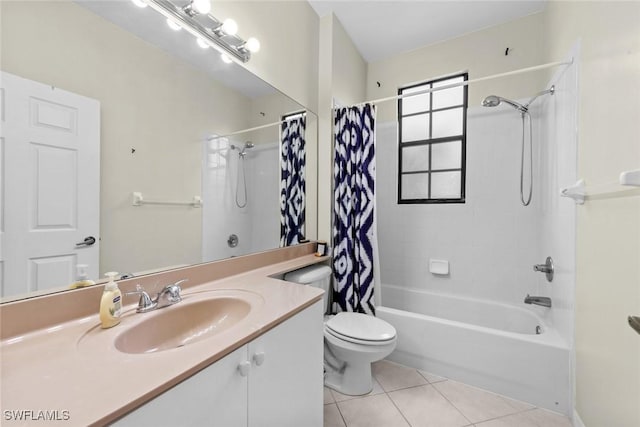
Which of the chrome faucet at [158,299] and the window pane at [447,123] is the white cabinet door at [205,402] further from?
the window pane at [447,123]

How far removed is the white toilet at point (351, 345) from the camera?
1.46m

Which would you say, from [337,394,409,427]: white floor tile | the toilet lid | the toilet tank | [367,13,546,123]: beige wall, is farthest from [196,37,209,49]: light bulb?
[337,394,409,427]: white floor tile

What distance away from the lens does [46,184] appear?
0.77 m

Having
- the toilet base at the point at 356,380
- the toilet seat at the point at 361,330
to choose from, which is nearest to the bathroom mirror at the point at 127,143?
the toilet seat at the point at 361,330

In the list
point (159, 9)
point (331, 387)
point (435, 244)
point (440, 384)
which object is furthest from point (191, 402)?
point (435, 244)

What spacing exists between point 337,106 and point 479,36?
4.82 ft

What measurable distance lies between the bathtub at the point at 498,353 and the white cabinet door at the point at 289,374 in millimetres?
970

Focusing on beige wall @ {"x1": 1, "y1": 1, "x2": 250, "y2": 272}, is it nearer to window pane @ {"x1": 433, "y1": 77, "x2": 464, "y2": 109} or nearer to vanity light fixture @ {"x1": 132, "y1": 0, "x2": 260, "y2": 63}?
vanity light fixture @ {"x1": 132, "y1": 0, "x2": 260, "y2": 63}

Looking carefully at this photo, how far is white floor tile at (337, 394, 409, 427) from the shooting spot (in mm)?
1370

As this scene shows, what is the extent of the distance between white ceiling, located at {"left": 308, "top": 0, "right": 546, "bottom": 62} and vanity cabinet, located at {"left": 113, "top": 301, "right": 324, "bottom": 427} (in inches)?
88.8

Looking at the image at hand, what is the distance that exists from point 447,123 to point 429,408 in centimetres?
233

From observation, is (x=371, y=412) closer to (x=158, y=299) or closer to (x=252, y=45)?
(x=158, y=299)

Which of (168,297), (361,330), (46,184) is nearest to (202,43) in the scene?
(46,184)

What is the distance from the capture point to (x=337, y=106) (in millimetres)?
2115
